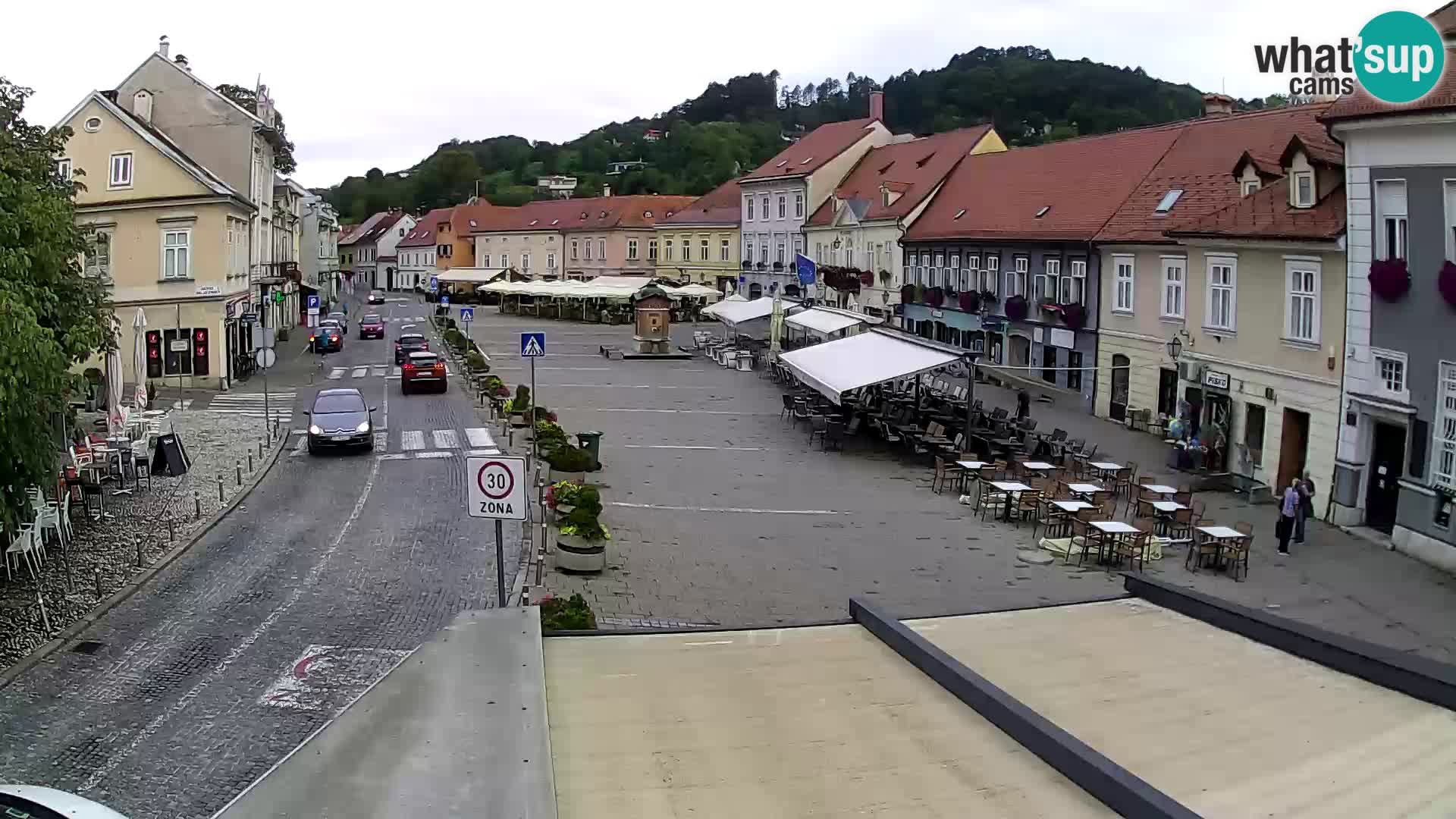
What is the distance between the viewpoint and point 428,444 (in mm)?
29828

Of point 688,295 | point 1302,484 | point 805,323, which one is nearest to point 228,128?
point 805,323

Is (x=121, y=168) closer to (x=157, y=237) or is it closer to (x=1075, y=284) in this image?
(x=157, y=237)

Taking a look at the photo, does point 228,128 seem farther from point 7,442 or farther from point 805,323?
point 7,442

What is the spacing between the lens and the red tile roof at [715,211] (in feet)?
275

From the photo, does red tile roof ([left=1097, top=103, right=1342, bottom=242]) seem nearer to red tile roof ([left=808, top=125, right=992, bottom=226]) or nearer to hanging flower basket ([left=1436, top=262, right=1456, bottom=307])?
hanging flower basket ([left=1436, top=262, right=1456, bottom=307])

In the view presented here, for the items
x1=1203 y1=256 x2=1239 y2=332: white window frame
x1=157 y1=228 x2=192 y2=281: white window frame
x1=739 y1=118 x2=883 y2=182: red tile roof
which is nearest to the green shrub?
x1=1203 y1=256 x2=1239 y2=332: white window frame

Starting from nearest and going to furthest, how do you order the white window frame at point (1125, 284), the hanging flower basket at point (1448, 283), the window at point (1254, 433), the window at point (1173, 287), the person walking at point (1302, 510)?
1. the hanging flower basket at point (1448, 283)
2. the person walking at point (1302, 510)
3. the window at point (1254, 433)
4. the window at point (1173, 287)
5. the white window frame at point (1125, 284)

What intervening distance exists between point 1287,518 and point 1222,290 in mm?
8681

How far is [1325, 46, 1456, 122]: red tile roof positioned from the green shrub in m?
15.1

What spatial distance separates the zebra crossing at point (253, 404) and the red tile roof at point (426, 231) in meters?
81.5

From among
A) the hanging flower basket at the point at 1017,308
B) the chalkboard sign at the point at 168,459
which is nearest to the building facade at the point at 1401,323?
the hanging flower basket at the point at 1017,308

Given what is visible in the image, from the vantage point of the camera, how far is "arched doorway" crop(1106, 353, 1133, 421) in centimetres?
3381

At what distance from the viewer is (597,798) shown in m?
5.88

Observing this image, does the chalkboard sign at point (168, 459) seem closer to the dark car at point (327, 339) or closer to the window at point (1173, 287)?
the window at point (1173, 287)
